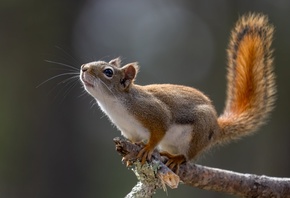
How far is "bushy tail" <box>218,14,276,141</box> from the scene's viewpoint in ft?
12.7

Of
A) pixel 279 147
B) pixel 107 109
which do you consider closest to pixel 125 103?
pixel 107 109

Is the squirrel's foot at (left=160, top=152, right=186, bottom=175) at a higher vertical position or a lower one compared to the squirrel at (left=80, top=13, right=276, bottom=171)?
lower

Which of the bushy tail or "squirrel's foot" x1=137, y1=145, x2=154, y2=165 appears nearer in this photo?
"squirrel's foot" x1=137, y1=145, x2=154, y2=165

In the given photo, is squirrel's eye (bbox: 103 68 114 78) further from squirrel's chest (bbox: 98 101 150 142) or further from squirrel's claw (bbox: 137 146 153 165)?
squirrel's claw (bbox: 137 146 153 165)

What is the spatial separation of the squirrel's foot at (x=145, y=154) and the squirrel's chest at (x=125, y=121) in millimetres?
237

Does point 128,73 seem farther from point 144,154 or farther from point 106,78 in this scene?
point 144,154

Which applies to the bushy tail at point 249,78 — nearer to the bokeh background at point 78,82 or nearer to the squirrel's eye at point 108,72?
the bokeh background at point 78,82

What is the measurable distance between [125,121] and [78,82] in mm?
2915

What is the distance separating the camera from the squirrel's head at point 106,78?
10.8ft

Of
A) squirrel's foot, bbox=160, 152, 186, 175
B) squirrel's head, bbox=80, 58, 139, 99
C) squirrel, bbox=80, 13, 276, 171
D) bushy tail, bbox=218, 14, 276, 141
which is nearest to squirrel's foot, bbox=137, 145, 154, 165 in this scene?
squirrel, bbox=80, 13, 276, 171

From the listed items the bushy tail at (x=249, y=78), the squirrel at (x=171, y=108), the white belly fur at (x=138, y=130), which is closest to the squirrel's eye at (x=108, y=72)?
the squirrel at (x=171, y=108)

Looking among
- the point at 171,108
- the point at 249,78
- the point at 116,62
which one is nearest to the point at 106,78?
the point at 116,62

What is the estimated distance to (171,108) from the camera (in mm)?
3490

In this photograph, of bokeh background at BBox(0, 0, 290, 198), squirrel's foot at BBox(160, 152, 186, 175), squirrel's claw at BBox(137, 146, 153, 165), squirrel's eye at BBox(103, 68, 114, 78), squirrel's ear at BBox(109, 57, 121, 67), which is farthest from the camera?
bokeh background at BBox(0, 0, 290, 198)
